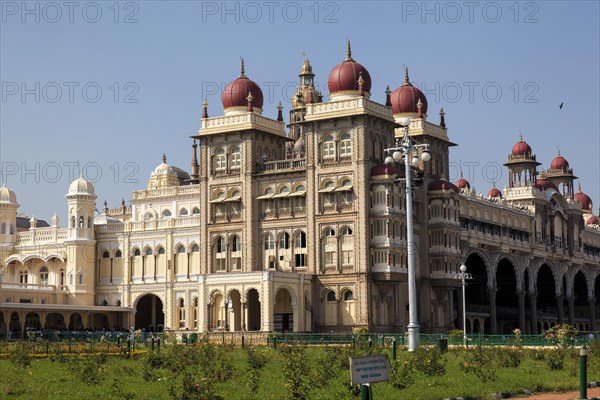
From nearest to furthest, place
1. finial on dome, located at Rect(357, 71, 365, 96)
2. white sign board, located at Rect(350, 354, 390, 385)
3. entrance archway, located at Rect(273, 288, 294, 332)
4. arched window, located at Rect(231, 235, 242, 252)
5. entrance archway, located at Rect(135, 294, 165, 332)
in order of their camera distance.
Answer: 1. white sign board, located at Rect(350, 354, 390, 385)
2. finial on dome, located at Rect(357, 71, 365, 96)
3. entrance archway, located at Rect(273, 288, 294, 332)
4. arched window, located at Rect(231, 235, 242, 252)
5. entrance archway, located at Rect(135, 294, 165, 332)

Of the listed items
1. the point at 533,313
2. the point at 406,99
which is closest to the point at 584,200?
the point at 533,313

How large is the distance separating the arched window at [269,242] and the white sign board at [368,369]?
60003mm

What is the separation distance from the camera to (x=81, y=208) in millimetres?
90750

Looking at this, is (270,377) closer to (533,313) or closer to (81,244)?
(81,244)

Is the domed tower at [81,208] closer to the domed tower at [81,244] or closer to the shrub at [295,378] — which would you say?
the domed tower at [81,244]

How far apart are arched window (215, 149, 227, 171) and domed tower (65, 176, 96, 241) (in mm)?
16100

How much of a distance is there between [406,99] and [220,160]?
17.0 meters

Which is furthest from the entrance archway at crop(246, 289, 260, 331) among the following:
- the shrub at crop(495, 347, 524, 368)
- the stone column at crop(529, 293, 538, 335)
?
the shrub at crop(495, 347, 524, 368)

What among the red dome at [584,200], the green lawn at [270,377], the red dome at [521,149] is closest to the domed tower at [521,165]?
the red dome at [521,149]

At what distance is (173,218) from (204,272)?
364 inches

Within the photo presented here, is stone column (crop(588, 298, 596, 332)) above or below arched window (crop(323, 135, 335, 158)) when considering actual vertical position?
below

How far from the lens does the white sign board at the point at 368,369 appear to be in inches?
688

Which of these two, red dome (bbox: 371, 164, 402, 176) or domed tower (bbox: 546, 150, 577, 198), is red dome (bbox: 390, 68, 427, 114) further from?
domed tower (bbox: 546, 150, 577, 198)

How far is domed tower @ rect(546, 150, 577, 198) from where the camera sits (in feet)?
385
